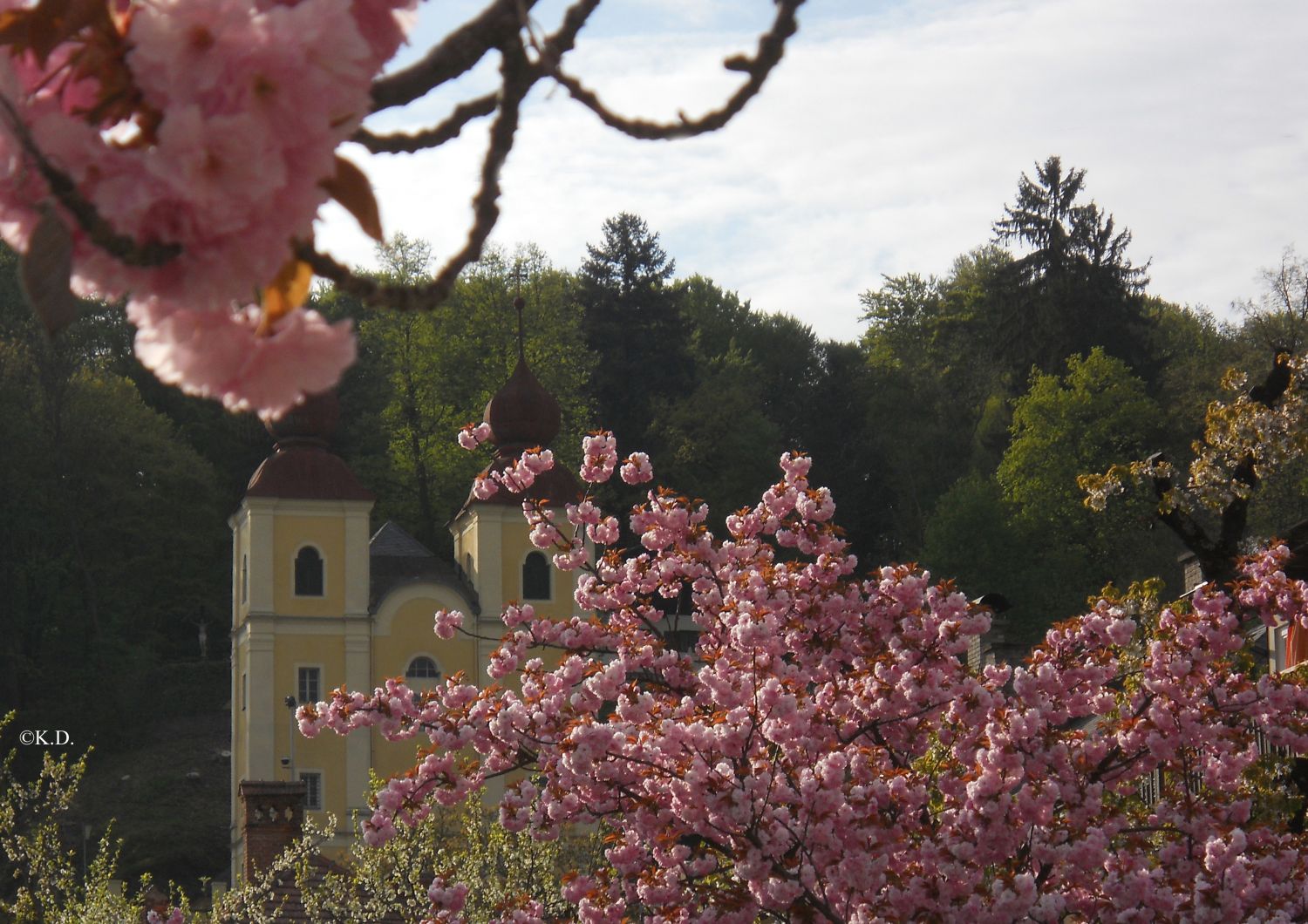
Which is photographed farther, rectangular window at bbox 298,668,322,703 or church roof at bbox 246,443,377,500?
church roof at bbox 246,443,377,500

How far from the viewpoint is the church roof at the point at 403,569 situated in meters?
54.2

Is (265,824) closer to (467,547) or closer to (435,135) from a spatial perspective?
(435,135)

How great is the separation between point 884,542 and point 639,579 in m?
58.0

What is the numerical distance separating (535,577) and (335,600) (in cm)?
515

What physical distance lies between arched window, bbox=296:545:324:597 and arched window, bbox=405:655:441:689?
9.80 feet

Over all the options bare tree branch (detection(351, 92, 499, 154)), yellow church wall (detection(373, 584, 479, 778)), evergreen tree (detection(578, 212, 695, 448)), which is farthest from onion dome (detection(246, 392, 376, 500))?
bare tree branch (detection(351, 92, 499, 154))

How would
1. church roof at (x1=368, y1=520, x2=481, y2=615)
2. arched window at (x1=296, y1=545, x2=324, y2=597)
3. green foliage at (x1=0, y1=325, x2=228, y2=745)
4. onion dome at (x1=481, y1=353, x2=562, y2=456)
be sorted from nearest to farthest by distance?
1. arched window at (x1=296, y1=545, x2=324, y2=597)
2. church roof at (x1=368, y1=520, x2=481, y2=615)
3. onion dome at (x1=481, y1=353, x2=562, y2=456)
4. green foliage at (x1=0, y1=325, x2=228, y2=745)

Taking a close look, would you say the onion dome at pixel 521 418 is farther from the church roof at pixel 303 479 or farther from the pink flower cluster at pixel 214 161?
the pink flower cluster at pixel 214 161

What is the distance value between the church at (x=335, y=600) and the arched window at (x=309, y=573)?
0.07 ft

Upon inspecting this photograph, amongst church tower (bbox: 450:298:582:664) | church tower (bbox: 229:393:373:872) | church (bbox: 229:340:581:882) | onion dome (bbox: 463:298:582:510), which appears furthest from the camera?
onion dome (bbox: 463:298:582:510)

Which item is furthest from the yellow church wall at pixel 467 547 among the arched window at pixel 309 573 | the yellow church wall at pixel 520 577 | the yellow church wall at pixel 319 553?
the arched window at pixel 309 573

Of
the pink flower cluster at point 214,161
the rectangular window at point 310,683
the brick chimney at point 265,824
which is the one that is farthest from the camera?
the rectangular window at point 310,683

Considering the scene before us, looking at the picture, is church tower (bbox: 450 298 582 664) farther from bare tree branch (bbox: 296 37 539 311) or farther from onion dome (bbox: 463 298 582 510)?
bare tree branch (bbox: 296 37 539 311)

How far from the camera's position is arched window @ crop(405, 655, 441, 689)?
2093 inches
